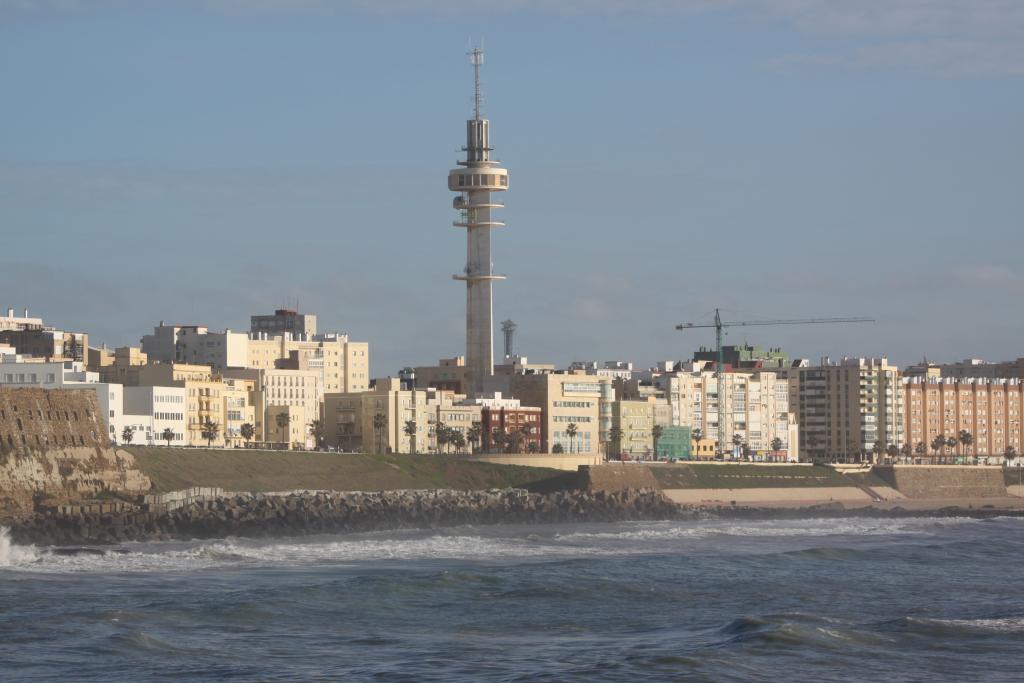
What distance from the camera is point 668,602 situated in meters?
58.0

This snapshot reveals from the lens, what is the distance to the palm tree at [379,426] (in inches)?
5522

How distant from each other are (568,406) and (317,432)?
2344cm

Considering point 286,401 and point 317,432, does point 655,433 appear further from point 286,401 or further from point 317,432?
point 317,432

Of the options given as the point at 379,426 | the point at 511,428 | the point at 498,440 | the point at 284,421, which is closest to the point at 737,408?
the point at 511,428

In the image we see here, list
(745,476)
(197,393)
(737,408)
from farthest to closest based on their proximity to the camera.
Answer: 1. (737,408)
2. (745,476)
3. (197,393)

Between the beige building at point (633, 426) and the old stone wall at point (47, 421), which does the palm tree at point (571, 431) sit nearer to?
the beige building at point (633, 426)

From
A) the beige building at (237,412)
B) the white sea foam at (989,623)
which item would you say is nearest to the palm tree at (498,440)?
the beige building at (237,412)

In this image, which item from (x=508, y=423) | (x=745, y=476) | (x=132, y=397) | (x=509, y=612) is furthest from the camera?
(x=508, y=423)

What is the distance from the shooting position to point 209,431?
12812 cm

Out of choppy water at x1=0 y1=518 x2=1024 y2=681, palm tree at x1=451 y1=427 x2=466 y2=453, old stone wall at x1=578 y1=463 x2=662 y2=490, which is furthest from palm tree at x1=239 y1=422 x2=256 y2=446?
choppy water at x1=0 y1=518 x2=1024 y2=681

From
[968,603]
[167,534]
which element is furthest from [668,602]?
[167,534]

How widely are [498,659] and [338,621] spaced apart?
28.7 feet

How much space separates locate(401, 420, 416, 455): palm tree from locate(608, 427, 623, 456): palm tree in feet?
64.8

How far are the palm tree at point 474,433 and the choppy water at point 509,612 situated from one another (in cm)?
6047
